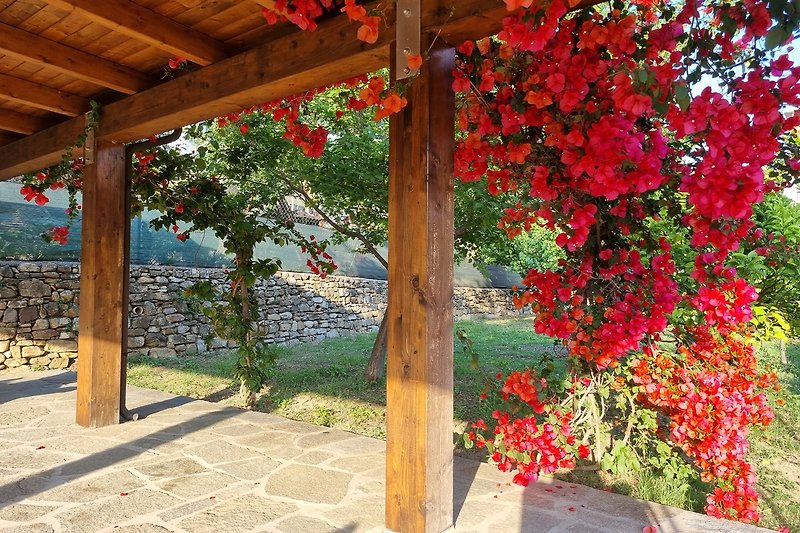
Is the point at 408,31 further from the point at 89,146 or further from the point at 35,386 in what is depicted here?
the point at 35,386

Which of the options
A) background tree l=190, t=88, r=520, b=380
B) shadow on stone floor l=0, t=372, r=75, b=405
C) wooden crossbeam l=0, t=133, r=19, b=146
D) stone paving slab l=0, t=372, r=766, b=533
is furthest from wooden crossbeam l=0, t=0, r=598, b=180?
shadow on stone floor l=0, t=372, r=75, b=405

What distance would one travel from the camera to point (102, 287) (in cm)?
370

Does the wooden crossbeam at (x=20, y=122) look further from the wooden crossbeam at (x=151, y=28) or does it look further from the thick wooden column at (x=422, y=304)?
the thick wooden column at (x=422, y=304)

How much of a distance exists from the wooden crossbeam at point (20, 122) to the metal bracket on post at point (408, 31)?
3536 mm

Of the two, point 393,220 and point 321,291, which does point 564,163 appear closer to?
point 393,220

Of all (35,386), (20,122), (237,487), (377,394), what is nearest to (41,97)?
(20,122)

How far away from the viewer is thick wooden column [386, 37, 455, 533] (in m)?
2.06

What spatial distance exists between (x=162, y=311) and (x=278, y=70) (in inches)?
231

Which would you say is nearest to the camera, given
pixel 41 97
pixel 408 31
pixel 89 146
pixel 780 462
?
pixel 408 31

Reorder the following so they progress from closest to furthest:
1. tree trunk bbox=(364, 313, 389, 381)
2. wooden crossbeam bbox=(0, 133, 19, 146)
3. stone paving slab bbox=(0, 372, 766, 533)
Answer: stone paving slab bbox=(0, 372, 766, 533), wooden crossbeam bbox=(0, 133, 19, 146), tree trunk bbox=(364, 313, 389, 381)

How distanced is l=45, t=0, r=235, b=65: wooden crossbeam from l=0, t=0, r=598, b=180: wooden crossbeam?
100 millimetres

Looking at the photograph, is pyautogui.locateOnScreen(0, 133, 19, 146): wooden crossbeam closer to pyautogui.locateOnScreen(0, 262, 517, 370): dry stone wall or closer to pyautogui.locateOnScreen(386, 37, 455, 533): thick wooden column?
pyautogui.locateOnScreen(0, 262, 517, 370): dry stone wall

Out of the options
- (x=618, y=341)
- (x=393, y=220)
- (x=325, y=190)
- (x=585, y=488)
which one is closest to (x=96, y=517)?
(x=393, y=220)

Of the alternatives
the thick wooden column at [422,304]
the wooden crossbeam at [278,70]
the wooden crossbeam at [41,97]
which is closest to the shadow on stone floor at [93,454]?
the thick wooden column at [422,304]
